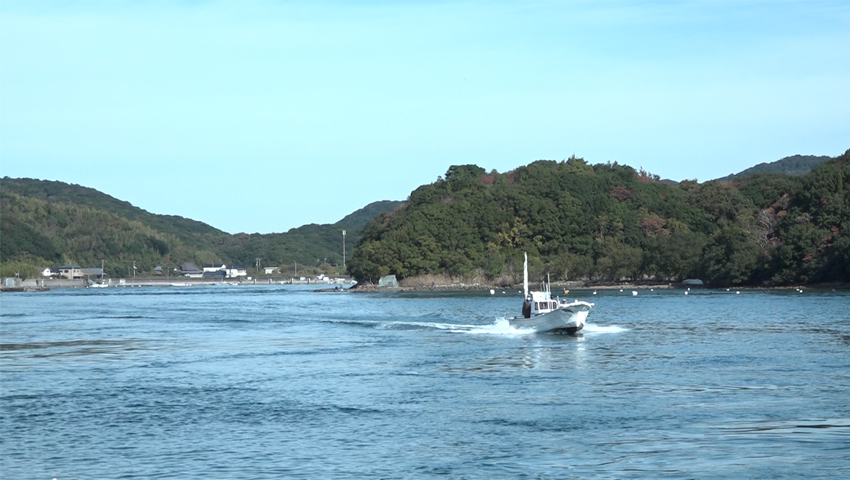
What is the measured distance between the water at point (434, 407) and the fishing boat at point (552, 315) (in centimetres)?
98

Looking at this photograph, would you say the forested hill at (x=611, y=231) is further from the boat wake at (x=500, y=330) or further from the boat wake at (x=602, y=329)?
the boat wake at (x=500, y=330)

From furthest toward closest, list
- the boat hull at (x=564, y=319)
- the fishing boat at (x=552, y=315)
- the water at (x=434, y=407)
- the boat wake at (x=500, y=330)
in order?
the boat wake at (x=500, y=330)
the fishing boat at (x=552, y=315)
the boat hull at (x=564, y=319)
the water at (x=434, y=407)

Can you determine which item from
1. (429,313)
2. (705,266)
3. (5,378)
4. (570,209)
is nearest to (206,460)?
(5,378)

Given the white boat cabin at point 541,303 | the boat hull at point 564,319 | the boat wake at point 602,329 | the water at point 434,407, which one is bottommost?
the water at point 434,407

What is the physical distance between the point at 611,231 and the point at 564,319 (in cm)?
13794

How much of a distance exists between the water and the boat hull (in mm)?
879

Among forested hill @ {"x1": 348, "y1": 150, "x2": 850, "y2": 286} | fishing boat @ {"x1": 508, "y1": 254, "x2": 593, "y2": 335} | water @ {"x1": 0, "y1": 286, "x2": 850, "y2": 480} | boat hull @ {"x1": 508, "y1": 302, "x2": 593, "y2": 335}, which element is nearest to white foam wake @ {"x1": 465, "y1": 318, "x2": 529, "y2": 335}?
fishing boat @ {"x1": 508, "y1": 254, "x2": 593, "y2": 335}

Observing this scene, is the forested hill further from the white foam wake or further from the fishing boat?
the fishing boat

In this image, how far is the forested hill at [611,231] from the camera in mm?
136875

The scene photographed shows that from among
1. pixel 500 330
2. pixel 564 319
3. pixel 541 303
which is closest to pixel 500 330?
pixel 500 330

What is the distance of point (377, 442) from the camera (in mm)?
22766

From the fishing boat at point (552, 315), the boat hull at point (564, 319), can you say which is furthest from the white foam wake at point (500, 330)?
the boat hull at point (564, 319)

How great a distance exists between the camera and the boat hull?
166 feet

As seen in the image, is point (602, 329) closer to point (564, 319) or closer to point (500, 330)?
point (500, 330)
